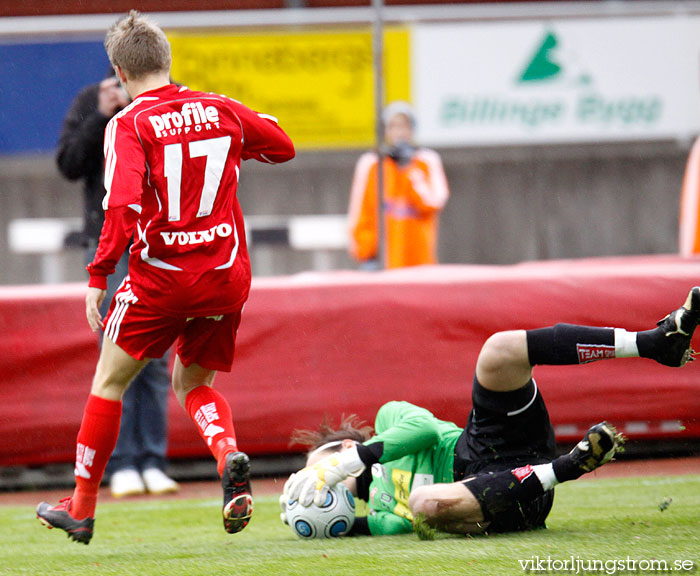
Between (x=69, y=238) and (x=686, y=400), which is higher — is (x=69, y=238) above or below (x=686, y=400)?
above

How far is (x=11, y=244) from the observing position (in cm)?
1105

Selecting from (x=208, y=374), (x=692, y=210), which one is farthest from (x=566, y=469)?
(x=692, y=210)

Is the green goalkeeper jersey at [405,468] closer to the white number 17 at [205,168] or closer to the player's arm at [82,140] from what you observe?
the white number 17 at [205,168]

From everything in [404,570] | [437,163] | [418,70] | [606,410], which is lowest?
[606,410]

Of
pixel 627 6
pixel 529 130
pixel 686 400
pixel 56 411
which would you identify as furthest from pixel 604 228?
pixel 56 411

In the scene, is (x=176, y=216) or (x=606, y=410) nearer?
(x=176, y=216)

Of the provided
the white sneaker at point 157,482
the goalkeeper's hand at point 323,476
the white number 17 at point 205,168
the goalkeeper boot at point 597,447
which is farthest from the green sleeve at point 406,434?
the white sneaker at point 157,482

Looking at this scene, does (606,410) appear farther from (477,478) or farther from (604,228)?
(604,228)

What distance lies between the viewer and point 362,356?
20.8ft

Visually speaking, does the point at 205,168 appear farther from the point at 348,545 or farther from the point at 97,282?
the point at 348,545

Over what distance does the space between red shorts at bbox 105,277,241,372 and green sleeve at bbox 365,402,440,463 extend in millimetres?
647

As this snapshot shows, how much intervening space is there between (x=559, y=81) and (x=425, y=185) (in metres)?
1.78

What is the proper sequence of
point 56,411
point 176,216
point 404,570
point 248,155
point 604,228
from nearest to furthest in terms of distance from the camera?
point 404,570 → point 176,216 → point 248,155 → point 56,411 → point 604,228

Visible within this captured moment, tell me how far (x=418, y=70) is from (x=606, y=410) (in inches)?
168
